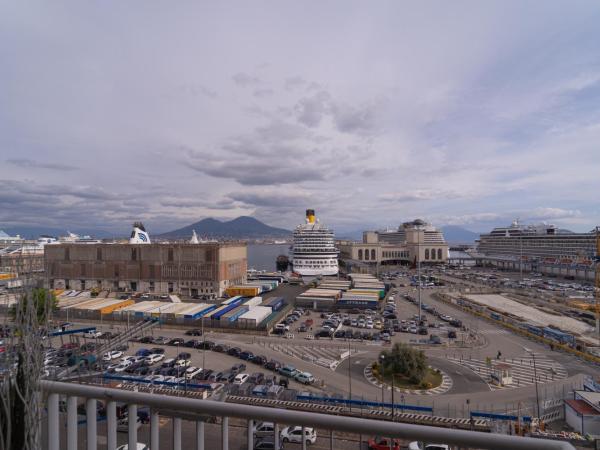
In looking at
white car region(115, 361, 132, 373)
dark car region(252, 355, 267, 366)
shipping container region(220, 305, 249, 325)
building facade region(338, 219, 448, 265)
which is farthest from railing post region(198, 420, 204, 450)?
building facade region(338, 219, 448, 265)

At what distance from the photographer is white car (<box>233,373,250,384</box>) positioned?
24.2 ft

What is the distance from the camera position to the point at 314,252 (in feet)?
85.4

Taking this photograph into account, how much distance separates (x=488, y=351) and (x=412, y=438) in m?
10.8

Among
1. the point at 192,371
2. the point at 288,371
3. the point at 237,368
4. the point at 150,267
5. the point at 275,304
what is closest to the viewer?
the point at 288,371

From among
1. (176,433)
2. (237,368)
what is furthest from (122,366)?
(176,433)

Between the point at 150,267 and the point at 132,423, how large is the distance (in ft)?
66.2

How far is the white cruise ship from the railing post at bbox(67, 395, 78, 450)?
24543 millimetres

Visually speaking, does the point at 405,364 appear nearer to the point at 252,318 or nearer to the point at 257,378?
the point at 257,378

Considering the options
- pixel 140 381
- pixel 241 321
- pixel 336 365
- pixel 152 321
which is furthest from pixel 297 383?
pixel 152 321

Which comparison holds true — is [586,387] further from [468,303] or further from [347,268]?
[347,268]

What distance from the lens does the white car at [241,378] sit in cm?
737

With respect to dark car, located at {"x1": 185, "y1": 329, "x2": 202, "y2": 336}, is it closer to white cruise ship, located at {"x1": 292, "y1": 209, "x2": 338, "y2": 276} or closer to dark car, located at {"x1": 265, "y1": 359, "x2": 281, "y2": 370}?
dark car, located at {"x1": 265, "y1": 359, "x2": 281, "y2": 370}

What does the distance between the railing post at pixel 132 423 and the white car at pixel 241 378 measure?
702 cm

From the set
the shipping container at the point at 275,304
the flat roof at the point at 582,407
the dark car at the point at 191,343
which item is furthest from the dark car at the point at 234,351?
the flat roof at the point at 582,407
